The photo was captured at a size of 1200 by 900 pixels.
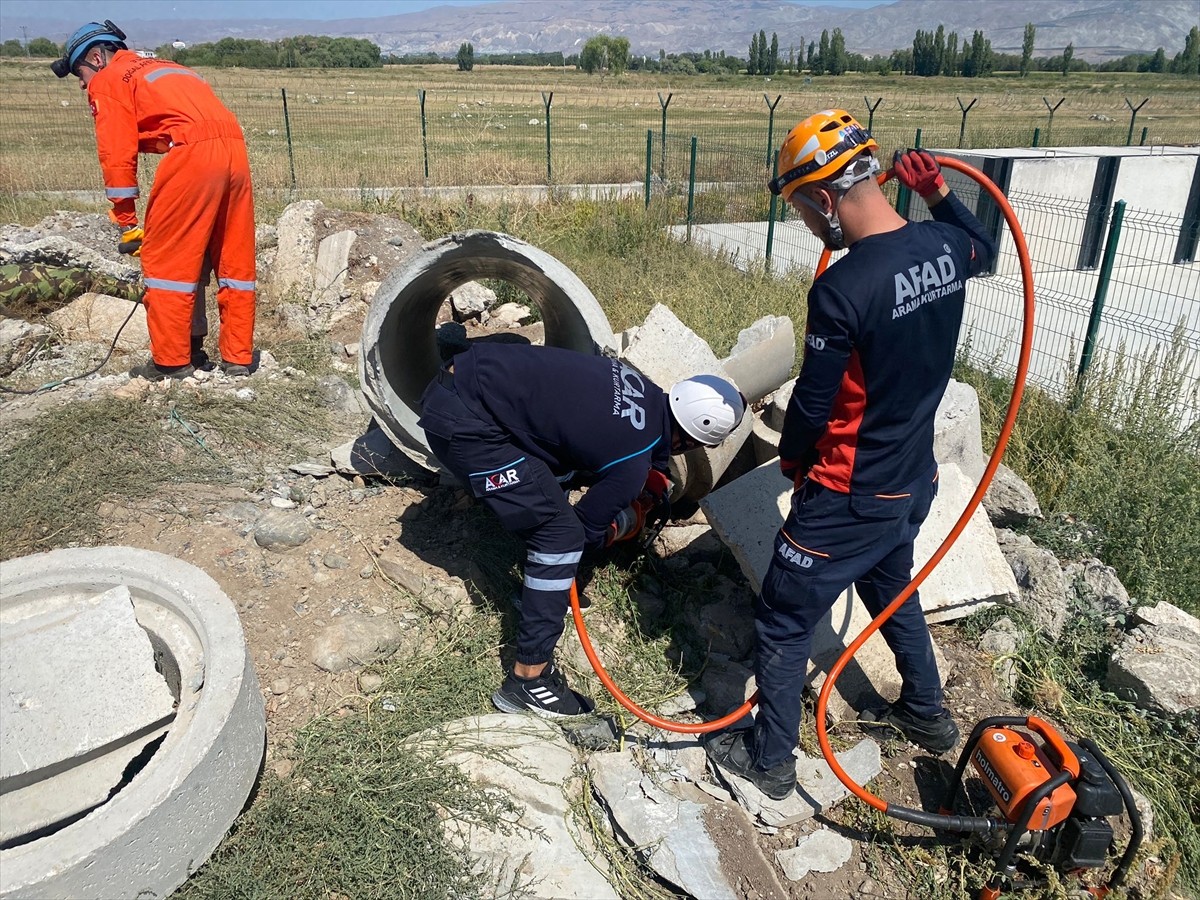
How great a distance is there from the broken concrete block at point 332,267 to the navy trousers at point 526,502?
4.70 m

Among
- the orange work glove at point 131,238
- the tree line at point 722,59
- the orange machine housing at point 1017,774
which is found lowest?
the orange machine housing at point 1017,774

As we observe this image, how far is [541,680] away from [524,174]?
42.2ft

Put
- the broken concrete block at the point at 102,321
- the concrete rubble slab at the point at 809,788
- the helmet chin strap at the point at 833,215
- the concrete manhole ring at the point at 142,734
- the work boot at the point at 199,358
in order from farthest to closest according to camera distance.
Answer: the broken concrete block at the point at 102,321, the work boot at the point at 199,358, the concrete rubble slab at the point at 809,788, the helmet chin strap at the point at 833,215, the concrete manhole ring at the point at 142,734

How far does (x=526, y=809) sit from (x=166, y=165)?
4.11 meters

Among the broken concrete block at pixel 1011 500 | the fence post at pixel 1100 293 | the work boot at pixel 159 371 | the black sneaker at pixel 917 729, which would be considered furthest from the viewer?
the work boot at pixel 159 371

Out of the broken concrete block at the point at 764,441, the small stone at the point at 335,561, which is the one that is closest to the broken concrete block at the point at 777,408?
the broken concrete block at the point at 764,441

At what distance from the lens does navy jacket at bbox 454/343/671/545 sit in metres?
2.98

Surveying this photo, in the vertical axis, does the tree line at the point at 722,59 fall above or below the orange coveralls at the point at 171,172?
above

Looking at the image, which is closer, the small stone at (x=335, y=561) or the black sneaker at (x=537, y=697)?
Answer: the black sneaker at (x=537, y=697)

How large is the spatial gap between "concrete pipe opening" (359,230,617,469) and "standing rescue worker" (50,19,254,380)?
1.40 meters

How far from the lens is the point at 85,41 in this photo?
484 centimetres

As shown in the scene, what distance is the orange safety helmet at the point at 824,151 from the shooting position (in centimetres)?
239

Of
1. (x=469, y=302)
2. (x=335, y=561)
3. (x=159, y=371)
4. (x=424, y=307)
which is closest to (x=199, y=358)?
(x=159, y=371)

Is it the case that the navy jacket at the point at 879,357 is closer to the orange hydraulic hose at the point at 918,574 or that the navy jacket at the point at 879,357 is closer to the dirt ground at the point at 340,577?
the orange hydraulic hose at the point at 918,574
